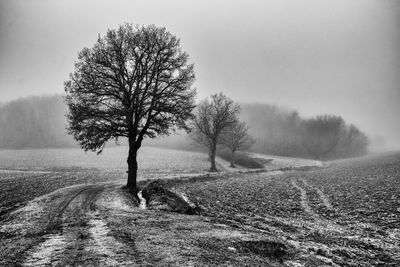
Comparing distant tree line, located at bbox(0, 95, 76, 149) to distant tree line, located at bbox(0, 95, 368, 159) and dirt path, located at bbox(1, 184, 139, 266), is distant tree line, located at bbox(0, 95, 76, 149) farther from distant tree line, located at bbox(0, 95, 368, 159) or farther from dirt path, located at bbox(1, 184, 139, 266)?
dirt path, located at bbox(1, 184, 139, 266)

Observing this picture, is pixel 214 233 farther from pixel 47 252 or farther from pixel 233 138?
pixel 233 138

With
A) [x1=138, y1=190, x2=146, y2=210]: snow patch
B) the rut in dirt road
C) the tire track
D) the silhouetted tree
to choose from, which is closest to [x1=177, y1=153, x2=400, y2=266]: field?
the tire track

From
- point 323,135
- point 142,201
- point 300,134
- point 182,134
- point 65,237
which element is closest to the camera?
point 65,237

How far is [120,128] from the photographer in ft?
80.2

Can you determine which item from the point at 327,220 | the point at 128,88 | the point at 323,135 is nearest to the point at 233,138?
the point at 128,88

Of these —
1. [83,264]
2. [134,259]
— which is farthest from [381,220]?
[83,264]

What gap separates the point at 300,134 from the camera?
112m

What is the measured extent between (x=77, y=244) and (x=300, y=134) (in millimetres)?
114012

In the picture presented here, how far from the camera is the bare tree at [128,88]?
22719mm

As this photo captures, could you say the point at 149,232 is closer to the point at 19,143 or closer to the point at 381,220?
the point at 381,220

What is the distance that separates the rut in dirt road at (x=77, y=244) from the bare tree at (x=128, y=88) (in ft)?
37.2

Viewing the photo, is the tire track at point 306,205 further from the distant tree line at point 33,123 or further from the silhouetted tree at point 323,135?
the distant tree line at point 33,123

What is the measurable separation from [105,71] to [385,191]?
78.4 ft

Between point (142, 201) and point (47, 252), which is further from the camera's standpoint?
point (142, 201)
